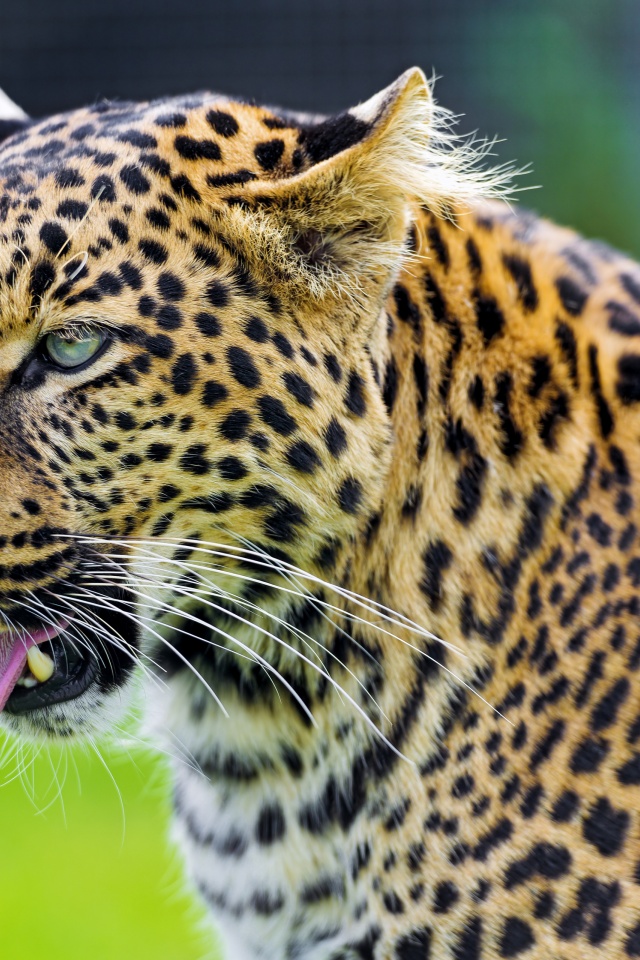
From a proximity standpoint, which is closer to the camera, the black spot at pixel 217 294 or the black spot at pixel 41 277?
the black spot at pixel 41 277

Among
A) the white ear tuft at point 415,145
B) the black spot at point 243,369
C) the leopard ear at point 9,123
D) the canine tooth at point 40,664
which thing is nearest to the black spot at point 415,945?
the canine tooth at point 40,664

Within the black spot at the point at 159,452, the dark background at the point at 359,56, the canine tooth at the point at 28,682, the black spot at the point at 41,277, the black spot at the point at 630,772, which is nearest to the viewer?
the black spot at the point at 41,277

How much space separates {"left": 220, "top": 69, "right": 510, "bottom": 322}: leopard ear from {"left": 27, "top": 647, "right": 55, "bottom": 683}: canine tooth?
1.12 m

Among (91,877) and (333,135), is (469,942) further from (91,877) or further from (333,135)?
(91,877)

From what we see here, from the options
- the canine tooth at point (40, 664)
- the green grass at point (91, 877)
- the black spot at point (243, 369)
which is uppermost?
the black spot at point (243, 369)

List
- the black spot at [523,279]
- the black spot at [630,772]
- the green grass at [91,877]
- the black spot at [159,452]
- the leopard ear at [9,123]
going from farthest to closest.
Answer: the green grass at [91,877] → the leopard ear at [9,123] → the black spot at [523,279] → the black spot at [630,772] → the black spot at [159,452]

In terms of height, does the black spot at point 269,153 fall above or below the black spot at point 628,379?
above

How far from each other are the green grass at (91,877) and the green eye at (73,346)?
2779mm

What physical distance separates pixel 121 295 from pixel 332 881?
1.69m

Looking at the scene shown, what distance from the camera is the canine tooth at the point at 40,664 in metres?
3.57

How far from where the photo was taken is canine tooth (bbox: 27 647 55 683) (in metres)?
3.57

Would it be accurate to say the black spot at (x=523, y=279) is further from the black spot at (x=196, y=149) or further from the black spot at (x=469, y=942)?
the black spot at (x=469, y=942)

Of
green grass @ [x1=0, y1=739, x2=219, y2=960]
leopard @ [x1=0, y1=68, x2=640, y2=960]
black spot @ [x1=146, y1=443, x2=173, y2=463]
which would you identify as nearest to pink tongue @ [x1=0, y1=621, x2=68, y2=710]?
leopard @ [x1=0, y1=68, x2=640, y2=960]

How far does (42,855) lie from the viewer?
7352 millimetres
